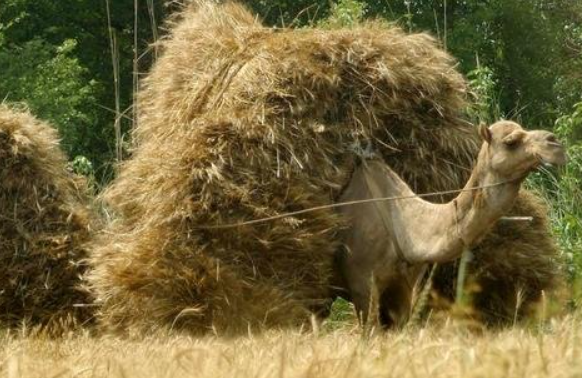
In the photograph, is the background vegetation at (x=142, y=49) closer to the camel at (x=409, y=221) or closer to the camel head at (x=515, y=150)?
the camel at (x=409, y=221)

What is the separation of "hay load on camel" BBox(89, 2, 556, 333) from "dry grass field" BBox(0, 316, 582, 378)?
285cm

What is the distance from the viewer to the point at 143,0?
3388 centimetres

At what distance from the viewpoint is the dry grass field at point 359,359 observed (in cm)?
571

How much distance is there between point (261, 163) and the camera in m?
11.0

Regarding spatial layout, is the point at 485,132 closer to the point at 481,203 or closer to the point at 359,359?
the point at 481,203

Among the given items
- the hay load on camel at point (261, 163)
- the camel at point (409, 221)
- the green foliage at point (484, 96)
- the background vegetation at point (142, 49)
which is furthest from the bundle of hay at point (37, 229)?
the background vegetation at point (142, 49)

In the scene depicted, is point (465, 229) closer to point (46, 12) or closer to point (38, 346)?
point (38, 346)

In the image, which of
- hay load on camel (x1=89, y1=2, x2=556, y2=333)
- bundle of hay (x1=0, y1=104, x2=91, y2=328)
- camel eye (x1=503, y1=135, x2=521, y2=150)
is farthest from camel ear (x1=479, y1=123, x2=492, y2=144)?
bundle of hay (x1=0, y1=104, x2=91, y2=328)

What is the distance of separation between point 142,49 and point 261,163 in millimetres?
23186

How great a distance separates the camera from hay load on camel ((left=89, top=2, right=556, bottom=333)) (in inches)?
424

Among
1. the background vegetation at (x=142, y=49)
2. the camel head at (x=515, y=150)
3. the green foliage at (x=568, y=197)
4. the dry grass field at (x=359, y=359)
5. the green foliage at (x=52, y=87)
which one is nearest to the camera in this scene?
the dry grass field at (x=359, y=359)

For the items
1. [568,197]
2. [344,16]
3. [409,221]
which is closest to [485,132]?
[409,221]

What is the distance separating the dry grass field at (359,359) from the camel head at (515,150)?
2246 millimetres

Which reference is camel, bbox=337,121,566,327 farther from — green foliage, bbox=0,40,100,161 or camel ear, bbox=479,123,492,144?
green foliage, bbox=0,40,100,161
